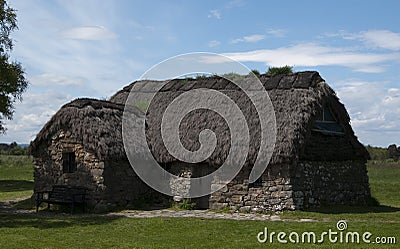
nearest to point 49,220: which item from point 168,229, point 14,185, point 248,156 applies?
point 168,229

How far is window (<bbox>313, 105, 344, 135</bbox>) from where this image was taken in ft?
66.0

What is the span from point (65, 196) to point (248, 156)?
6.56 meters

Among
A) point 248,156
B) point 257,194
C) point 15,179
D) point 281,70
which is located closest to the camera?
point 248,156

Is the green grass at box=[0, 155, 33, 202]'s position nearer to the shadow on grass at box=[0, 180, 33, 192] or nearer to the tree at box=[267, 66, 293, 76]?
the shadow on grass at box=[0, 180, 33, 192]

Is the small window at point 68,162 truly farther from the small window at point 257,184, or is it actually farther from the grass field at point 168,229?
the small window at point 257,184

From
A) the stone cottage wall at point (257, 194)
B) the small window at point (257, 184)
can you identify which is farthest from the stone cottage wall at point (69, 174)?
the small window at point (257, 184)

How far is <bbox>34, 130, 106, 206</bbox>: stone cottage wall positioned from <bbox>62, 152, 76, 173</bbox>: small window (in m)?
0.15

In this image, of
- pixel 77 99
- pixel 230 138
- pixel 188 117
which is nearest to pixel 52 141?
pixel 77 99

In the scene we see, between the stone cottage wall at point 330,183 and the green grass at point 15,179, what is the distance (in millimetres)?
12938

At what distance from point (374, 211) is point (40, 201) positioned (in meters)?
11.8

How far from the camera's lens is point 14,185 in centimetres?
3080

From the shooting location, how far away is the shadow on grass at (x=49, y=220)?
50.8 feet

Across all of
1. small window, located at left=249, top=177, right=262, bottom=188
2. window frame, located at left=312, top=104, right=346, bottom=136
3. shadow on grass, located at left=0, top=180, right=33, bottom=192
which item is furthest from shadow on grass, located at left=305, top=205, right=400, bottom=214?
shadow on grass, located at left=0, top=180, right=33, bottom=192

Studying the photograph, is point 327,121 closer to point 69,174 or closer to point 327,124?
point 327,124
